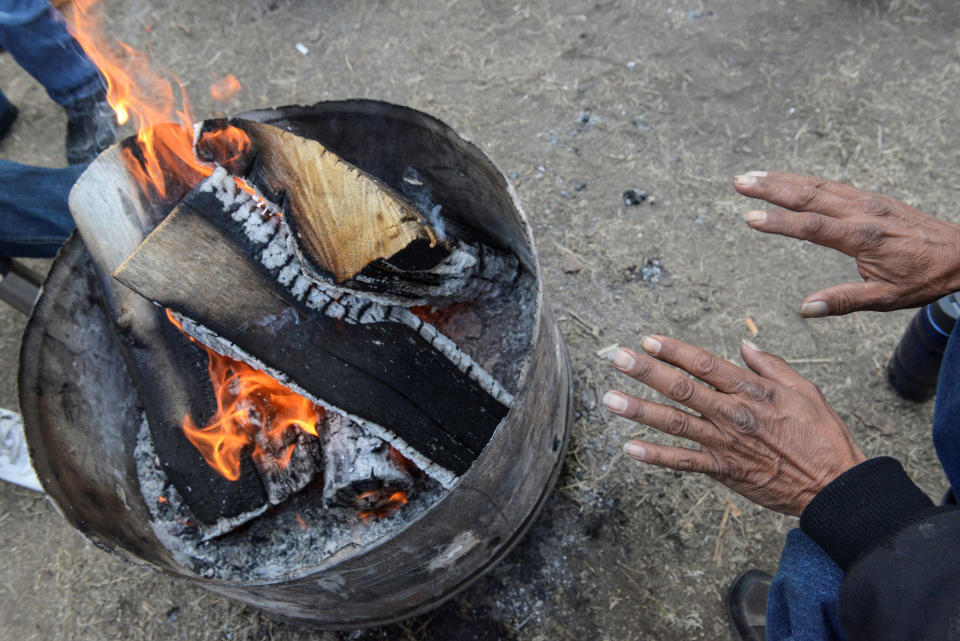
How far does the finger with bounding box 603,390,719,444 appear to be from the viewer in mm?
1573

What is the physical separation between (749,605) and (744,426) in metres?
1.04

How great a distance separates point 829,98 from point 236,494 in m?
3.43

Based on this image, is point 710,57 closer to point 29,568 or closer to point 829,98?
point 829,98

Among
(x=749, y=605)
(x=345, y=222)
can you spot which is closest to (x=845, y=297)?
(x=749, y=605)

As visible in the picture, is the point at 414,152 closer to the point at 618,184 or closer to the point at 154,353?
the point at 154,353

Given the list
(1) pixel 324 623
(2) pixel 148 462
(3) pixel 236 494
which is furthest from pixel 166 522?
(1) pixel 324 623

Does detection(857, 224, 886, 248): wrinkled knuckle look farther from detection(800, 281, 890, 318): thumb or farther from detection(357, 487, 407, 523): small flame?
detection(357, 487, 407, 523): small flame

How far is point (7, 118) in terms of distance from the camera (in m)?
3.79

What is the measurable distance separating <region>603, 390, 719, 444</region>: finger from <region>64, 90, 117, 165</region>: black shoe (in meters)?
3.17

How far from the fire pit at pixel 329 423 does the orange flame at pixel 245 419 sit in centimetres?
2

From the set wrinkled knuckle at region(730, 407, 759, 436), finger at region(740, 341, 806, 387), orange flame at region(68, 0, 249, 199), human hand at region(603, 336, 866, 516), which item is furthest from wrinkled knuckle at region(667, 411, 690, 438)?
orange flame at region(68, 0, 249, 199)

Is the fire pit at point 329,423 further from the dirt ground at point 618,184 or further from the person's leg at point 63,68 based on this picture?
the person's leg at point 63,68

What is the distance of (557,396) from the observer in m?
2.10

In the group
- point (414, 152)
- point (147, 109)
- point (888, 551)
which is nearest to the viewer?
point (888, 551)
